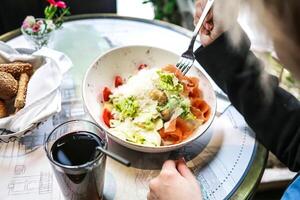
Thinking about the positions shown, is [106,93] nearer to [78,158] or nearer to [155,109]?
[155,109]

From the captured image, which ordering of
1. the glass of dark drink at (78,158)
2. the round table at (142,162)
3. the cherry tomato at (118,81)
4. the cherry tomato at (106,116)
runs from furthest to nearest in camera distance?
the cherry tomato at (118,81) < the cherry tomato at (106,116) < the round table at (142,162) < the glass of dark drink at (78,158)

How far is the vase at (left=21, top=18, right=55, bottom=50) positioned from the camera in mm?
1065

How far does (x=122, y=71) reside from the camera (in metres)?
→ 1.05

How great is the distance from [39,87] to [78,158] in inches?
10.9

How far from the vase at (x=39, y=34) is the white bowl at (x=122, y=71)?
7.8 inches

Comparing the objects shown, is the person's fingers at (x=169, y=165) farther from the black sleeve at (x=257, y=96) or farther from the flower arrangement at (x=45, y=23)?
the flower arrangement at (x=45, y=23)

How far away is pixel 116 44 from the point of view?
1.19m

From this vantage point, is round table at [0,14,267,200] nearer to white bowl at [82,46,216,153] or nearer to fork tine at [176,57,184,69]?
white bowl at [82,46,216,153]

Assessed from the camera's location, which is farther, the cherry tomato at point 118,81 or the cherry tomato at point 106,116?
the cherry tomato at point 118,81

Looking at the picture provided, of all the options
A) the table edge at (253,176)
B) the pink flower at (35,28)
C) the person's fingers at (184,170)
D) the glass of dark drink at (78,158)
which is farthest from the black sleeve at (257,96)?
the pink flower at (35,28)

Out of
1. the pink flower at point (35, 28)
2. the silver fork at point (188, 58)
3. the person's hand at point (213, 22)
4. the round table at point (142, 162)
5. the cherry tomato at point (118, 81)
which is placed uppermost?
the person's hand at point (213, 22)

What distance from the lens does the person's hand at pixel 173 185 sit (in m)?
0.74

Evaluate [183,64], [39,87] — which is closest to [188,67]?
[183,64]

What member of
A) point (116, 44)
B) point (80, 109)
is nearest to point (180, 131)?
point (80, 109)
